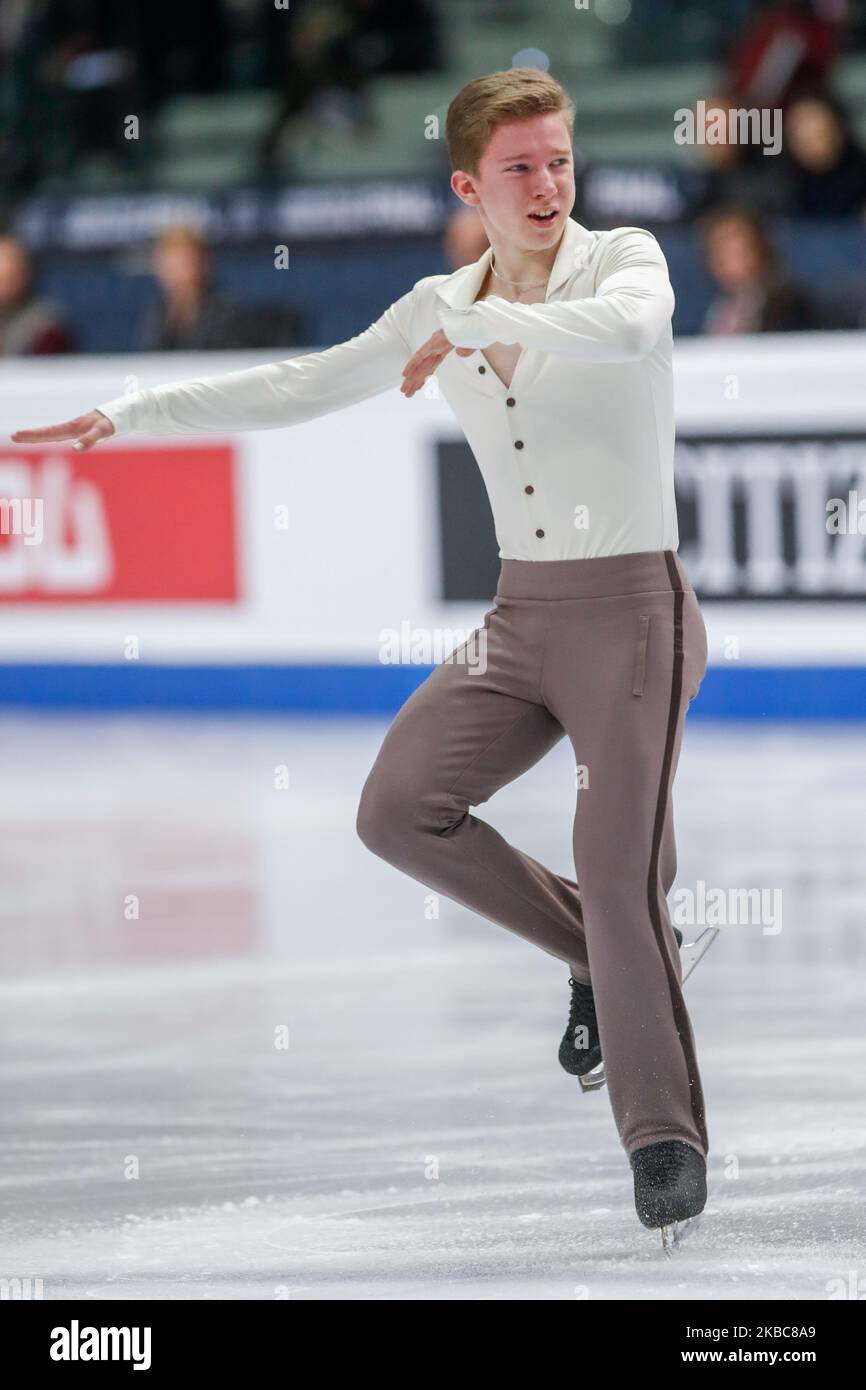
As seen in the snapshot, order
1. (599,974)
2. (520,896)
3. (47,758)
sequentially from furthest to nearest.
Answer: (47,758) < (520,896) < (599,974)

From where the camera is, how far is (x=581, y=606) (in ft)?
10.2

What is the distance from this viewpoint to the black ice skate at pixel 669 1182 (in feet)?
9.93

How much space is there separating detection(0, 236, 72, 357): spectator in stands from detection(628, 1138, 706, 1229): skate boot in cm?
694

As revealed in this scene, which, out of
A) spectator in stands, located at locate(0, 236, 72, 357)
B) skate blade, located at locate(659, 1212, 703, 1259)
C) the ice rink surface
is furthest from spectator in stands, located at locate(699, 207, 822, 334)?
skate blade, located at locate(659, 1212, 703, 1259)

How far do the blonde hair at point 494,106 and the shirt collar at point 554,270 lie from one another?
16 cm

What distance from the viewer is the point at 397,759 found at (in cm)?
326

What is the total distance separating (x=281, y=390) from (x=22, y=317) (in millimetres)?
6339

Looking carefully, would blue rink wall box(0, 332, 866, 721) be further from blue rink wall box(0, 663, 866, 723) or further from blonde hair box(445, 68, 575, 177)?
blonde hair box(445, 68, 575, 177)

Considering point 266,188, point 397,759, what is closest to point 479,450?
point 397,759

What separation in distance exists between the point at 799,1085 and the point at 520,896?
3.04 ft

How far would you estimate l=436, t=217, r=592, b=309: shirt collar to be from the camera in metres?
3.13

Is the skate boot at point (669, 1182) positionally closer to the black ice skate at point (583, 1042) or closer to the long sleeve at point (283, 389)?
the black ice skate at point (583, 1042)

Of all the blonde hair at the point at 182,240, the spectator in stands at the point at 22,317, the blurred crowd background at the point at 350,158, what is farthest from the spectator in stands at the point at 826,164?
the spectator in stands at the point at 22,317
